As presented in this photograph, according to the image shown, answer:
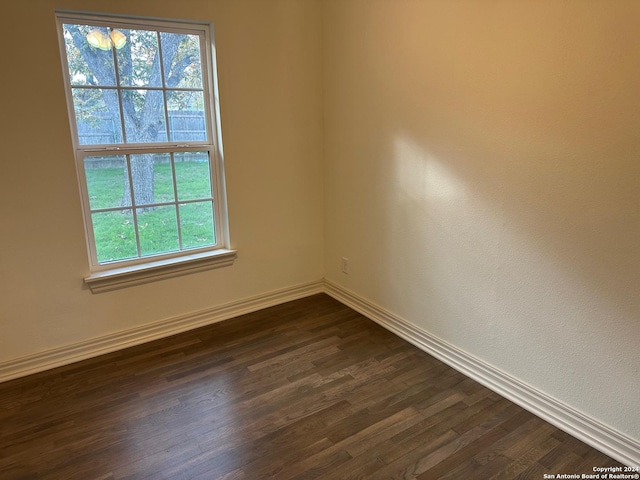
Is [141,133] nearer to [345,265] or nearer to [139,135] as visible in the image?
[139,135]

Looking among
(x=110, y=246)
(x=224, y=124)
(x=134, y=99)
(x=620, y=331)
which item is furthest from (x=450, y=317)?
(x=134, y=99)

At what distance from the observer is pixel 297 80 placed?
308cm

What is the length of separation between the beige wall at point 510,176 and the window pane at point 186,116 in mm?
1009

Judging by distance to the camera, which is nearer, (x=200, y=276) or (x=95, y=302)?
(x=95, y=302)

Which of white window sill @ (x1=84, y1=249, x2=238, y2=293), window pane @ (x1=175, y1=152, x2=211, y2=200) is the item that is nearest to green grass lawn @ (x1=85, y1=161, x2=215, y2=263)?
window pane @ (x1=175, y1=152, x2=211, y2=200)

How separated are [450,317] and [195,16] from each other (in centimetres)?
239

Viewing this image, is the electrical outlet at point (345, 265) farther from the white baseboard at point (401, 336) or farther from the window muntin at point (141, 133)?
the window muntin at point (141, 133)

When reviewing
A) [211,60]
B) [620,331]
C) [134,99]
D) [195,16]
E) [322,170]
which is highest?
[195,16]

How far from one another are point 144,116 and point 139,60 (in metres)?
0.33

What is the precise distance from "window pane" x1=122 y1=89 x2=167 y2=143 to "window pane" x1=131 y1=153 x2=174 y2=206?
117 mm

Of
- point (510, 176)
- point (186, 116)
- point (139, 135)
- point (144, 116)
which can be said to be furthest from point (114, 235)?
point (510, 176)

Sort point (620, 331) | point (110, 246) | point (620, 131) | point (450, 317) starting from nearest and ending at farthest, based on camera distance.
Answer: point (620, 131)
point (620, 331)
point (450, 317)
point (110, 246)

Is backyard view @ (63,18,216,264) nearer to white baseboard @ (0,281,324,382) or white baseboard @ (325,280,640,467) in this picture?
white baseboard @ (0,281,324,382)

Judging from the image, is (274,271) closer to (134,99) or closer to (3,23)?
(134,99)
